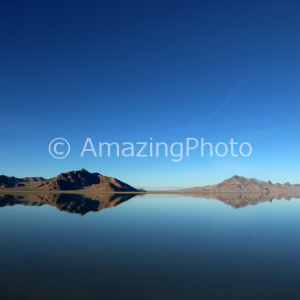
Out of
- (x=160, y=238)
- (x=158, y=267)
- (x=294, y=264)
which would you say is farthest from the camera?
(x=160, y=238)

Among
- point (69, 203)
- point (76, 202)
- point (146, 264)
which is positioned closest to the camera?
point (146, 264)

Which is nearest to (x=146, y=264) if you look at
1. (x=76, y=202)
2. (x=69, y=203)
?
(x=69, y=203)

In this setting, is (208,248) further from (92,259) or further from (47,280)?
(47,280)

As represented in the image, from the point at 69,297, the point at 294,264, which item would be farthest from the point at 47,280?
the point at 294,264

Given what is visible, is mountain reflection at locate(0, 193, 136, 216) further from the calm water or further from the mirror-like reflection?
the calm water

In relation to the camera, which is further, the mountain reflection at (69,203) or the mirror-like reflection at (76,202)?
the mirror-like reflection at (76,202)

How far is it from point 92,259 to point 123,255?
259cm

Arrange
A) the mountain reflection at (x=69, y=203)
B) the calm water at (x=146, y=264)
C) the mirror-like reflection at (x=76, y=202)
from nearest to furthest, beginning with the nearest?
the calm water at (x=146, y=264) < the mountain reflection at (x=69, y=203) < the mirror-like reflection at (x=76, y=202)

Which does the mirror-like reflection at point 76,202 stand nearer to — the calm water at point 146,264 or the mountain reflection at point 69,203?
the mountain reflection at point 69,203

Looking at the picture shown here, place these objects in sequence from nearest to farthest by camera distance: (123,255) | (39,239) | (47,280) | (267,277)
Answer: (47,280), (267,277), (123,255), (39,239)

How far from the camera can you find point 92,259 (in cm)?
1569

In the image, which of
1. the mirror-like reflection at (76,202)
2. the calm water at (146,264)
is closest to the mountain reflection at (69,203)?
the mirror-like reflection at (76,202)

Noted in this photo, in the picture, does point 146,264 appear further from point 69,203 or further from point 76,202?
point 76,202

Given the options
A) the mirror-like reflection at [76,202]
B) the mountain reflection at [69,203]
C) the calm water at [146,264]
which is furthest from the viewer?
the mirror-like reflection at [76,202]
